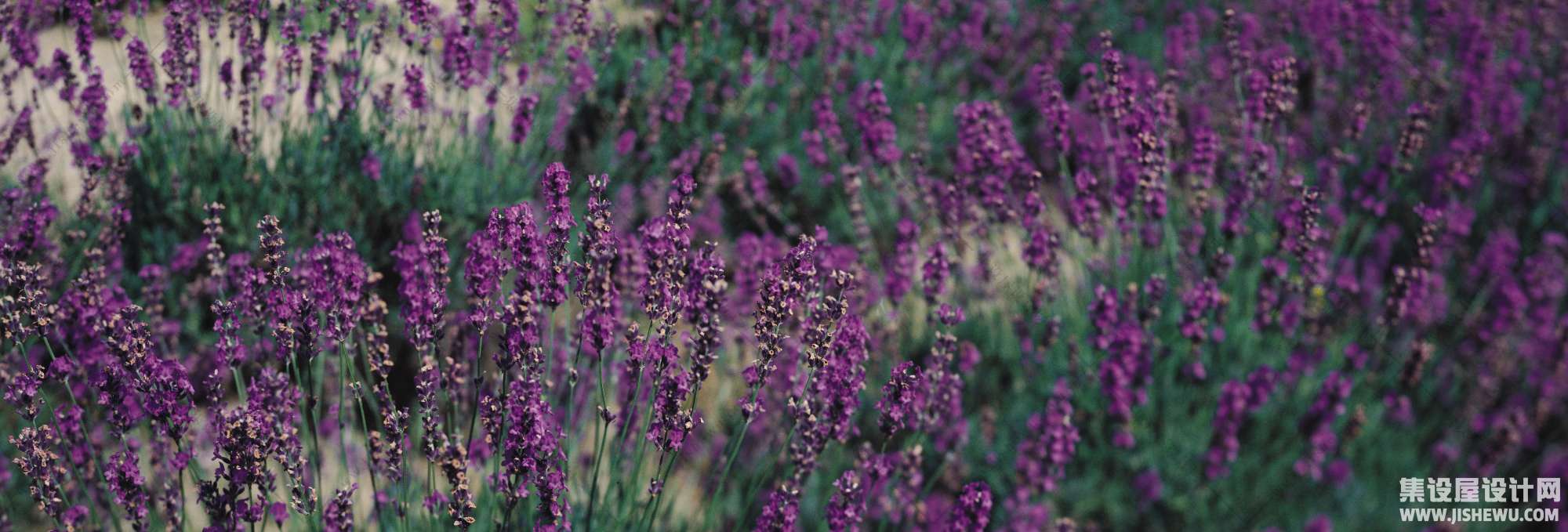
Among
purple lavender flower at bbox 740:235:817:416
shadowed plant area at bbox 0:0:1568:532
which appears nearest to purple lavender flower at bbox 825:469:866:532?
shadowed plant area at bbox 0:0:1568:532

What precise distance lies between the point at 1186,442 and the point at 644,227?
2.31 meters

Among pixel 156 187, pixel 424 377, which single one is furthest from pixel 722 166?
pixel 424 377

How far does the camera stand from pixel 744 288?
124 inches

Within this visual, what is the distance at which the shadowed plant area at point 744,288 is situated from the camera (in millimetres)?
1942

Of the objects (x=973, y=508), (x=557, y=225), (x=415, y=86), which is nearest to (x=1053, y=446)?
(x=973, y=508)

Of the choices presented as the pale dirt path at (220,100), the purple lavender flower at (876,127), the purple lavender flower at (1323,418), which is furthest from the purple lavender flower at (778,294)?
the purple lavender flower at (1323,418)

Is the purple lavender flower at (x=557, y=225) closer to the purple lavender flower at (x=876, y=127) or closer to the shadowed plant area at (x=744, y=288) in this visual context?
the shadowed plant area at (x=744, y=288)

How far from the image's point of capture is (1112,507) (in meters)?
3.44

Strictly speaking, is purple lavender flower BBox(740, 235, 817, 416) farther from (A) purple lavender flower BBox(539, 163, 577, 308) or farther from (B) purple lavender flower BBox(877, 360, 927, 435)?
(A) purple lavender flower BBox(539, 163, 577, 308)

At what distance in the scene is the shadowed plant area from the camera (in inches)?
76.5

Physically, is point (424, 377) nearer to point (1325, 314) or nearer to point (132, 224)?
point (132, 224)

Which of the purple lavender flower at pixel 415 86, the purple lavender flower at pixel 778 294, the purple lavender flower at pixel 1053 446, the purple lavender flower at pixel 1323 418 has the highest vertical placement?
the purple lavender flower at pixel 415 86

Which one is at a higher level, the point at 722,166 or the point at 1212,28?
the point at 1212,28

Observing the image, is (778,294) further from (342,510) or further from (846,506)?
(342,510)
